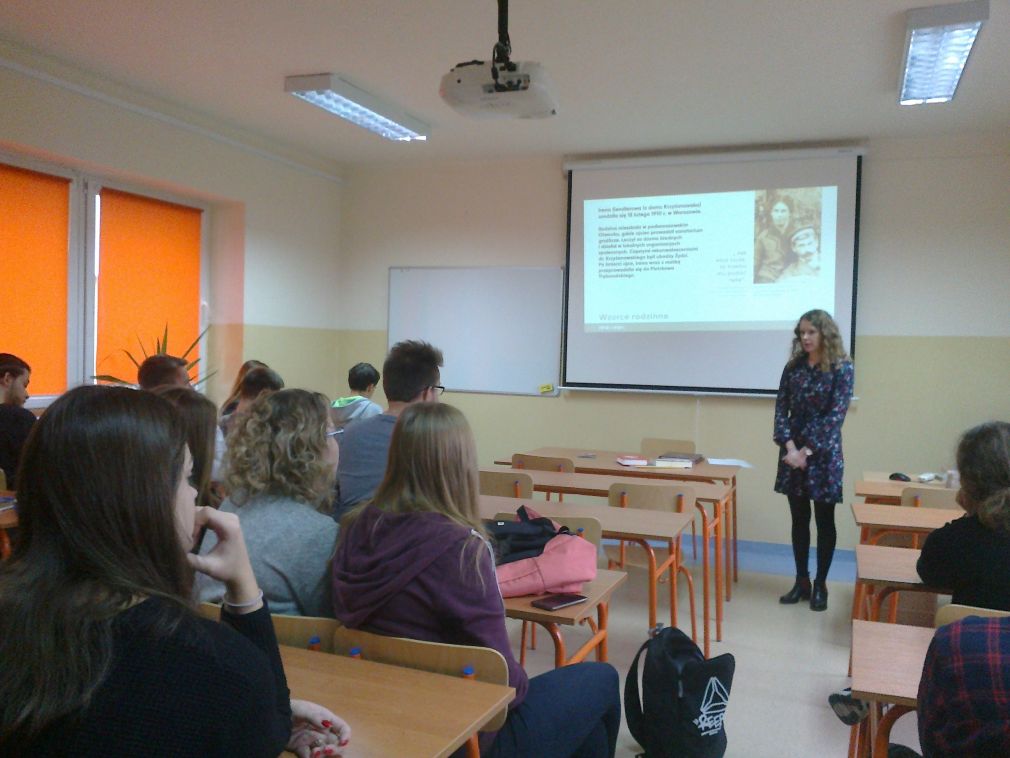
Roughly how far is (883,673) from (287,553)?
134cm

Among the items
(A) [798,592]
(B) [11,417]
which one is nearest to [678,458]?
(A) [798,592]

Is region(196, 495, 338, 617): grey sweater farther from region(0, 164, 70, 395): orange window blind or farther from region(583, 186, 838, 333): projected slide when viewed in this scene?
region(583, 186, 838, 333): projected slide

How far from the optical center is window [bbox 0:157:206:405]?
15.2 ft

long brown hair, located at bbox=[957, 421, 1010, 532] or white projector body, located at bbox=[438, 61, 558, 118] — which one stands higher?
white projector body, located at bbox=[438, 61, 558, 118]

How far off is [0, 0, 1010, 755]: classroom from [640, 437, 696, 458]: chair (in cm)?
62

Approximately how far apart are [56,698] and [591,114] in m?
4.83

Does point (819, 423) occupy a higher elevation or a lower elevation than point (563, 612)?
higher

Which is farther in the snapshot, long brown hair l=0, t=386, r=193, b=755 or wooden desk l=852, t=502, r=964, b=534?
wooden desk l=852, t=502, r=964, b=534

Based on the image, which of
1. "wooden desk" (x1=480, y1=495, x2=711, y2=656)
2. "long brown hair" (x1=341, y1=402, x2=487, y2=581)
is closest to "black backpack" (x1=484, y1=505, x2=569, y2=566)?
"wooden desk" (x1=480, y1=495, x2=711, y2=656)

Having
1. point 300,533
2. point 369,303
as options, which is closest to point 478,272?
point 369,303

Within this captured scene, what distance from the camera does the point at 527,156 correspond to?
632cm

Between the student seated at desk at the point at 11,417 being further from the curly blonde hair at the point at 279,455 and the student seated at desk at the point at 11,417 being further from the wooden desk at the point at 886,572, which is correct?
the wooden desk at the point at 886,572

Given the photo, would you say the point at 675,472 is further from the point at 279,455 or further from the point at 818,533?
the point at 279,455

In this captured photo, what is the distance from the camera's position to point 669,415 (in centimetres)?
596
